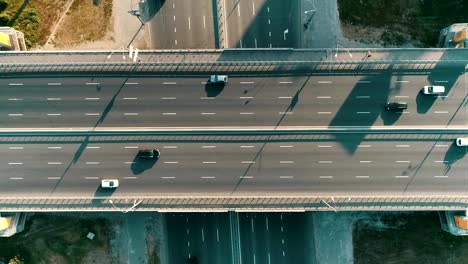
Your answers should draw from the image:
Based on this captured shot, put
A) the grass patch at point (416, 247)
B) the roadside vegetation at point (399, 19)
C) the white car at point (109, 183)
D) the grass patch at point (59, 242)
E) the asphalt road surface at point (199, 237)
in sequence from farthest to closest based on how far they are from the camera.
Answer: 1. the roadside vegetation at point (399, 19)
2. the asphalt road surface at point (199, 237)
3. the grass patch at point (59, 242)
4. the grass patch at point (416, 247)
5. the white car at point (109, 183)

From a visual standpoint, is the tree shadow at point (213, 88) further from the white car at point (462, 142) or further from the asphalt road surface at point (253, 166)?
the white car at point (462, 142)

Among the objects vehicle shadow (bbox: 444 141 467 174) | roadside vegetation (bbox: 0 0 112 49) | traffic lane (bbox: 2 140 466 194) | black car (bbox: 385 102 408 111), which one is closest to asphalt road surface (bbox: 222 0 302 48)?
black car (bbox: 385 102 408 111)

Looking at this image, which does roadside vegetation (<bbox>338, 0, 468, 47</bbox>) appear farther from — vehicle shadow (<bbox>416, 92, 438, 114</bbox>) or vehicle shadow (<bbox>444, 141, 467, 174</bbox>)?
Answer: vehicle shadow (<bbox>444, 141, 467, 174</bbox>)

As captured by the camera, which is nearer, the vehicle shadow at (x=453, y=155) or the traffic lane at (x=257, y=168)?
the traffic lane at (x=257, y=168)

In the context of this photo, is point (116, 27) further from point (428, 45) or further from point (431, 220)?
point (431, 220)

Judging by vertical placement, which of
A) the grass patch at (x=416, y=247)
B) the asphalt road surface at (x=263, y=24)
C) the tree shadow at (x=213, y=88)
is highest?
the asphalt road surface at (x=263, y=24)

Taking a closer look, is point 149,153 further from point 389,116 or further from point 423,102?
point 423,102

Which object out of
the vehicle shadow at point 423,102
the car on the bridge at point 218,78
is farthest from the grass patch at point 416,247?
the car on the bridge at point 218,78
